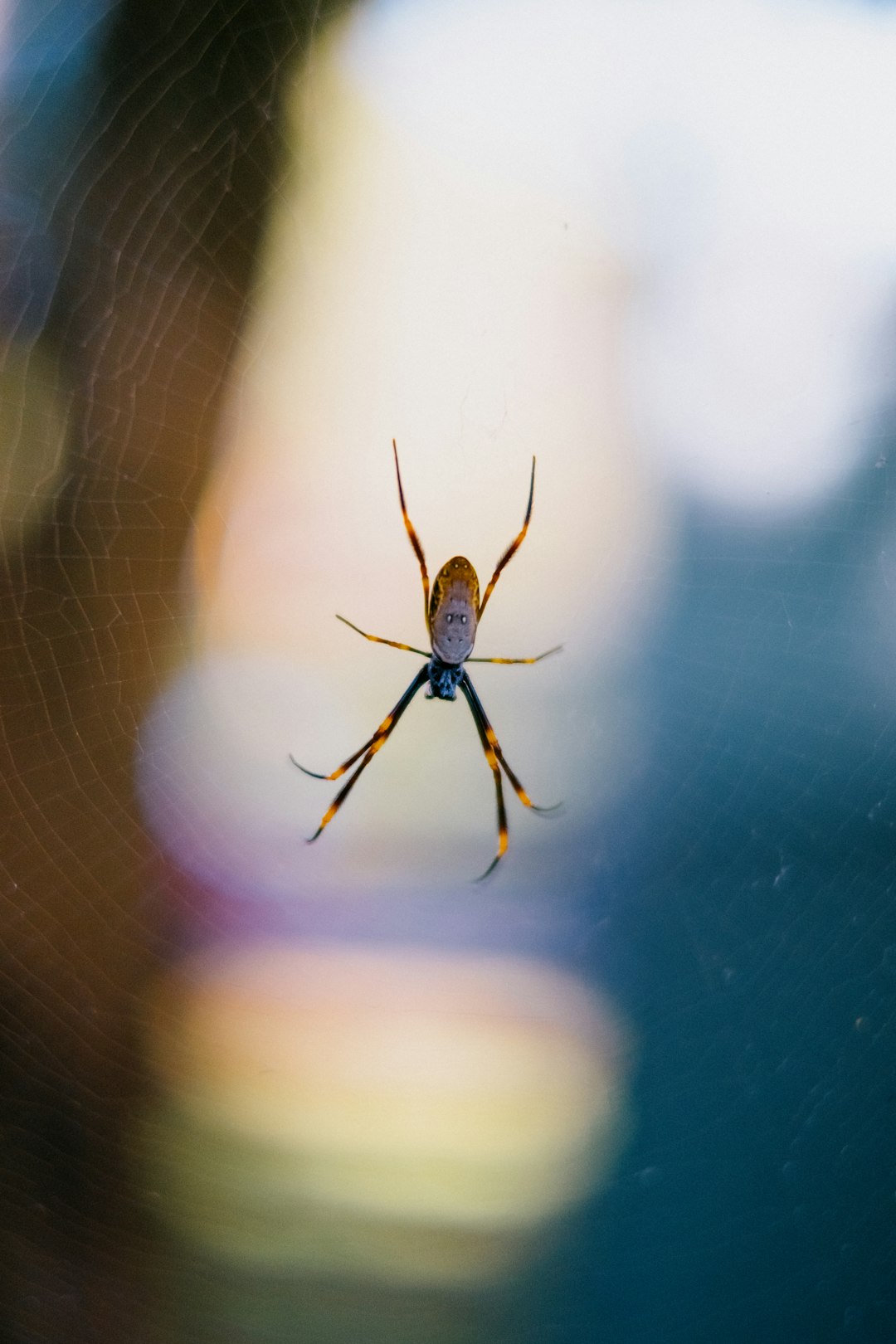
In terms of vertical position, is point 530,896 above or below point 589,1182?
above

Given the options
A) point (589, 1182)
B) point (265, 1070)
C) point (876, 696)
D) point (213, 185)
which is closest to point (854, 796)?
point (876, 696)

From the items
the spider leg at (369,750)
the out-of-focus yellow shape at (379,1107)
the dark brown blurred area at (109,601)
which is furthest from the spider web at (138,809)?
the spider leg at (369,750)

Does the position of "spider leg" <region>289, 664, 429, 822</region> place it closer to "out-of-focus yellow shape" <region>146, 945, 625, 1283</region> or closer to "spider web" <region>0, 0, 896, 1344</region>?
"spider web" <region>0, 0, 896, 1344</region>

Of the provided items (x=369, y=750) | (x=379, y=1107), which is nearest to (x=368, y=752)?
(x=369, y=750)

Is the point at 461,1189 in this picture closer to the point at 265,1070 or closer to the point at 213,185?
the point at 265,1070

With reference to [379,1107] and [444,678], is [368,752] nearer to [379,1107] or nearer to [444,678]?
[444,678]

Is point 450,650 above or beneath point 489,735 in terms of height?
above
